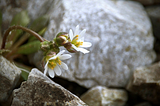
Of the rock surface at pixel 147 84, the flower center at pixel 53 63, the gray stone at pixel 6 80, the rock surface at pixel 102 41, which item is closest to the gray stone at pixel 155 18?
the rock surface at pixel 102 41

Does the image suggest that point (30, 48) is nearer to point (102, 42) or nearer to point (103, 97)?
point (102, 42)

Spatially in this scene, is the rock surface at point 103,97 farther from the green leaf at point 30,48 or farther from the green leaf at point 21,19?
the green leaf at point 21,19

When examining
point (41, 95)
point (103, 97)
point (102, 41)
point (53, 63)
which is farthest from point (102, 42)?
point (41, 95)

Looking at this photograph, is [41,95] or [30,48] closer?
[41,95]

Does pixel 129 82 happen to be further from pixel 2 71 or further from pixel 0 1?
pixel 0 1

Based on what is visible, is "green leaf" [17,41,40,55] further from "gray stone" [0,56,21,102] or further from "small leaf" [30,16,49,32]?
"gray stone" [0,56,21,102]

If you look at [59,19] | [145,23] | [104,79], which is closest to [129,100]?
[104,79]

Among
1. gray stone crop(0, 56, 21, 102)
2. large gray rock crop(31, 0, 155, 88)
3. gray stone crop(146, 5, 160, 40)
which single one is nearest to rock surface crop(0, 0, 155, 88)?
large gray rock crop(31, 0, 155, 88)

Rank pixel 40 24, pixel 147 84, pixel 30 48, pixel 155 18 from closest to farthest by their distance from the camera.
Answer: pixel 147 84 → pixel 30 48 → pixel 40 24 → pixel 155 18
